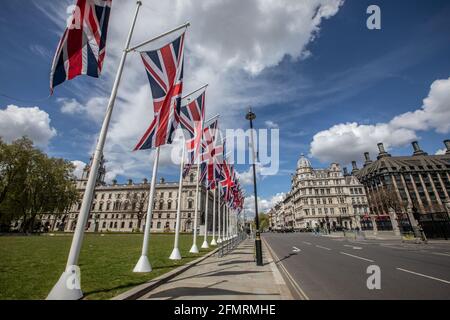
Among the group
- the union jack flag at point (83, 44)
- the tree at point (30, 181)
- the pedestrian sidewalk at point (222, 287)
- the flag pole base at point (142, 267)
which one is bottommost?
the pedestrian sidewalk at point (222, 287)

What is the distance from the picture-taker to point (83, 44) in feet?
19.6

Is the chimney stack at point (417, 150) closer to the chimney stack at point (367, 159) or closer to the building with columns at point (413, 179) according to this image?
the building with columns at point (413, 179)

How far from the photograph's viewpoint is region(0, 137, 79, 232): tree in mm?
38000

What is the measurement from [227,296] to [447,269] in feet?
35.1

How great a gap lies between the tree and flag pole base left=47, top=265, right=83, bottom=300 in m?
46.6

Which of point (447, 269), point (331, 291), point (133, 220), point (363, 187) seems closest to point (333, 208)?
A: point (363, 187)

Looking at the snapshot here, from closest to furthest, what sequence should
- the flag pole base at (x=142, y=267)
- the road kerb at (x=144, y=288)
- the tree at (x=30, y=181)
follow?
the road kerb at (x=144, y=288) < the flag pole base at (x=142, y=267) < the tree at (x=30, y=181)

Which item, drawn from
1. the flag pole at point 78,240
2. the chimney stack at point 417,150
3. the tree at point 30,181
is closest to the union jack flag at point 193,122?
the flag pole at point 78,240

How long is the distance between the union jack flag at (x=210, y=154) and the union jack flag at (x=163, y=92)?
7.17 m

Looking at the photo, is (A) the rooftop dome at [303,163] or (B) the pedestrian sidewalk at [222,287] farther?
(A) the rooftop dome at [303,163]

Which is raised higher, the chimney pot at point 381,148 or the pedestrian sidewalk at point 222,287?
the chimney pot at point 381,148

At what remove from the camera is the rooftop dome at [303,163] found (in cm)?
9971

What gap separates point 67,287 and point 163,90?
6686mm

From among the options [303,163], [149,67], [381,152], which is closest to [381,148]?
[381,152]
